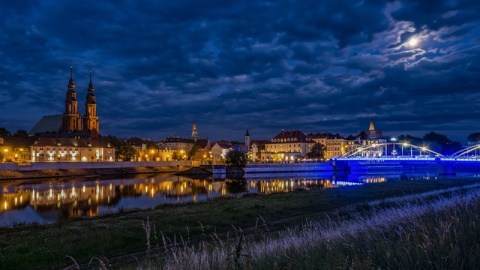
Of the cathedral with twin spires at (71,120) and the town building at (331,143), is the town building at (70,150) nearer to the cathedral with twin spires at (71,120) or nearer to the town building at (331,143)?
the cathedral with twin spires at (71,120)

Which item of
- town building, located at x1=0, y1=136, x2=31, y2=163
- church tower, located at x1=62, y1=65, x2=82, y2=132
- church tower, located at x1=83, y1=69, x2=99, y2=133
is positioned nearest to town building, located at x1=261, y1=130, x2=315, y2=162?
church tower, located at x1=83, y1=69, x2=99, y2=133

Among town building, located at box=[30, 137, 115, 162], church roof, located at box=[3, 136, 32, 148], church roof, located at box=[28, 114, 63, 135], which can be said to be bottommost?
town building, located at box=[30, 137, 115, 162]

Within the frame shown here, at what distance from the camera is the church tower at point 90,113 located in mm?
143500

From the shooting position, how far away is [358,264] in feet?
14.1

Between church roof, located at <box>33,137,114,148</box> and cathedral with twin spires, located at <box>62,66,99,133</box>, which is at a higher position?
cathedral with twin spires, located at <box>62,66,99,133</box>

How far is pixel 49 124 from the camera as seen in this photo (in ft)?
474

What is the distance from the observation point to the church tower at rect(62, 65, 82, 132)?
451ft

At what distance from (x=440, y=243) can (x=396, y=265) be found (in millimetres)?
749

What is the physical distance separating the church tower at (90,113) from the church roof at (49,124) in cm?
899

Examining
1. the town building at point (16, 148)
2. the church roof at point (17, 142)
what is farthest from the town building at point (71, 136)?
the church roof at point (17, 142)

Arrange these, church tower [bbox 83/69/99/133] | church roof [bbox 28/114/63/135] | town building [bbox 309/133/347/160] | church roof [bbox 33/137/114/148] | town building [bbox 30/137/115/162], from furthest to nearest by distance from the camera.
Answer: town building [bbox 309/133/347/160] < church tower [bbox 83/69/99/133] < church roof [bbox 28/114/63/135] < church roof [bbox 33/137/114/148] < town building [bbox 30/137/115/162]

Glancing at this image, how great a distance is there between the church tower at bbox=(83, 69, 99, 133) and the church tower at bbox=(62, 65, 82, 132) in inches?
105

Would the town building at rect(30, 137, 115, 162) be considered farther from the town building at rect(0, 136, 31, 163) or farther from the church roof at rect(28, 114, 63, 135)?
the church roof at rect(28, 114, 63, 135)

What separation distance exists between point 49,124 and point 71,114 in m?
13.4
